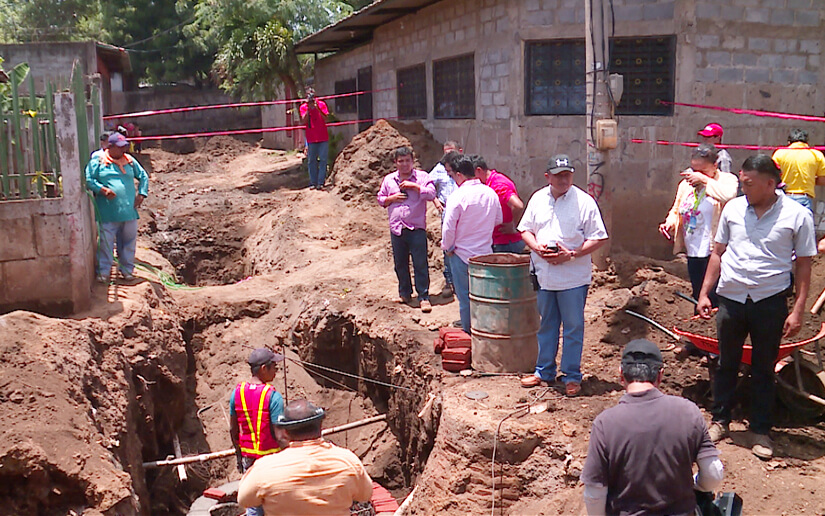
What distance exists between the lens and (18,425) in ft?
19.5

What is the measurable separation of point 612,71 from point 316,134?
7.33 metres

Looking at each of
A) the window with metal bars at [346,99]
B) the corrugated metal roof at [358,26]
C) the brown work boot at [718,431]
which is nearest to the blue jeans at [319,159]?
the corrugated metal roof at [358,26]

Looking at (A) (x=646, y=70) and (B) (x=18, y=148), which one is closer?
(B) (x=18, y=148)

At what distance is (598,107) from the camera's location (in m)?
8.83

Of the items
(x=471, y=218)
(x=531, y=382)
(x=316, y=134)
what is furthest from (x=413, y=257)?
(x=316, y=134)

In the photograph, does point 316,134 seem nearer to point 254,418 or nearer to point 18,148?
point 18,148

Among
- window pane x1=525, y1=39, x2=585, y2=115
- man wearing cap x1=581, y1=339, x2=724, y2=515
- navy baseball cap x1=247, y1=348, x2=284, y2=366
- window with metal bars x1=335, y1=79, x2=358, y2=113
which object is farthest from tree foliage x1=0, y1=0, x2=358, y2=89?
man wearing cap x1=581, y1=339, x2=724, y2=515

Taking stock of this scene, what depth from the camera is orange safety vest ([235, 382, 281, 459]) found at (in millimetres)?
5609

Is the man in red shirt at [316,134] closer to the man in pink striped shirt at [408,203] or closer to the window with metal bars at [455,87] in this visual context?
the window with metal bars at [455,87]

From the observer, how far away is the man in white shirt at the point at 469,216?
7.49 meters

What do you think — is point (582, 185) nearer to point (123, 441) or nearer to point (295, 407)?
point (123, 441)

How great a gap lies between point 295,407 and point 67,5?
42.5m

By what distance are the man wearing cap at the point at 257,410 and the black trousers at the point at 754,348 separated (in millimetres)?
3363

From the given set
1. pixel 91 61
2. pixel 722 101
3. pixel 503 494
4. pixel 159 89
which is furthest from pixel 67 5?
pixel 503 494
